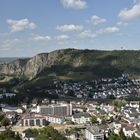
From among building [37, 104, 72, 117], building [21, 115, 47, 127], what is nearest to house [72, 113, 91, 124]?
building [37, 104, 72, 117]

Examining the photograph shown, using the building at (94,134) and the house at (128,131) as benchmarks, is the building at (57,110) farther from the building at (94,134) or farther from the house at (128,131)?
the building at (94,134)

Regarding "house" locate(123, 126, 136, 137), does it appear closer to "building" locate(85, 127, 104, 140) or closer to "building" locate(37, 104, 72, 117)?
"building" locate(85, 127, 104, 140)

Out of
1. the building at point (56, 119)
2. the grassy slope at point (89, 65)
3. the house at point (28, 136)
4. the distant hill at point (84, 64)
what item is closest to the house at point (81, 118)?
the building at point (56, 119)

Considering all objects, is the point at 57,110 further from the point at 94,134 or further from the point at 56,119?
the point at 94,134

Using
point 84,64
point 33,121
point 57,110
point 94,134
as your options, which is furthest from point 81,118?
point 84,64

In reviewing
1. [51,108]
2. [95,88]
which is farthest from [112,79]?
[51,108]
